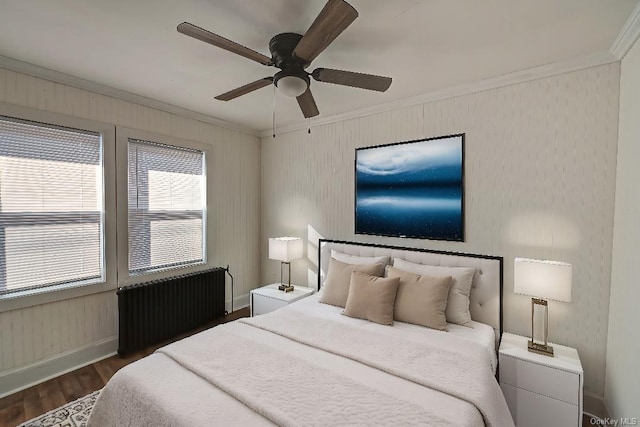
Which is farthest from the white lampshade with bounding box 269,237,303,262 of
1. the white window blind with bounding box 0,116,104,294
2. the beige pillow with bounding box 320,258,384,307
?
the white window blind with bounding box 0,116,104,294

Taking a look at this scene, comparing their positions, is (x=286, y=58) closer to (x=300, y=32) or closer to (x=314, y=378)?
(x=300, y=32)

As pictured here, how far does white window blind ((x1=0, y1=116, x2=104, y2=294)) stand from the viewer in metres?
2.30

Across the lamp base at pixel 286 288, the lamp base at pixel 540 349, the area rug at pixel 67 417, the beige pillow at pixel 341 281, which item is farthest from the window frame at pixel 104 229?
the lamp base at pixel 540 349

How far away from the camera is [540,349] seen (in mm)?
2051

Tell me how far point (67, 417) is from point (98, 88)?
2.70 meters

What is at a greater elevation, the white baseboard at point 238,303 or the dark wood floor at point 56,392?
the white baseboard at point 238,303

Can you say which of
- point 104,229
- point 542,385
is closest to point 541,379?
point 542,385

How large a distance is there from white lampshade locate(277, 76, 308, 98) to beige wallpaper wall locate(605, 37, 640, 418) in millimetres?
2013

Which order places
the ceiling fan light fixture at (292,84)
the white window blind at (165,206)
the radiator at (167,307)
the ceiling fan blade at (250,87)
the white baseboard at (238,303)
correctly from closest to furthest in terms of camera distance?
1. the ceiling fan light fixture at (292,84)
2. the ceiling fan blade at (250,87)
3. the radiator at (167,307)
4. the white window blind at (165,206)
5. the white baseboard at (238,303)

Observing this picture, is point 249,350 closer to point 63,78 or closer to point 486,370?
point 486,370

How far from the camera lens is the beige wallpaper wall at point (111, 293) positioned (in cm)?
234

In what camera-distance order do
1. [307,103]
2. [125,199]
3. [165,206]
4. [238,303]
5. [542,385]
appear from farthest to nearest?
1. [238,303]
2. [165,206]
3. [125,199]
4. [307,103]
5. [542,385]

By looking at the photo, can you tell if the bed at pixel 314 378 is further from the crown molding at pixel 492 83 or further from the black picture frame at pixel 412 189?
the crown molding at pixel 492 83

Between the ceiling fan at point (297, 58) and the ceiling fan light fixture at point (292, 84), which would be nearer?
the ceiling fan at point (297, 58)
